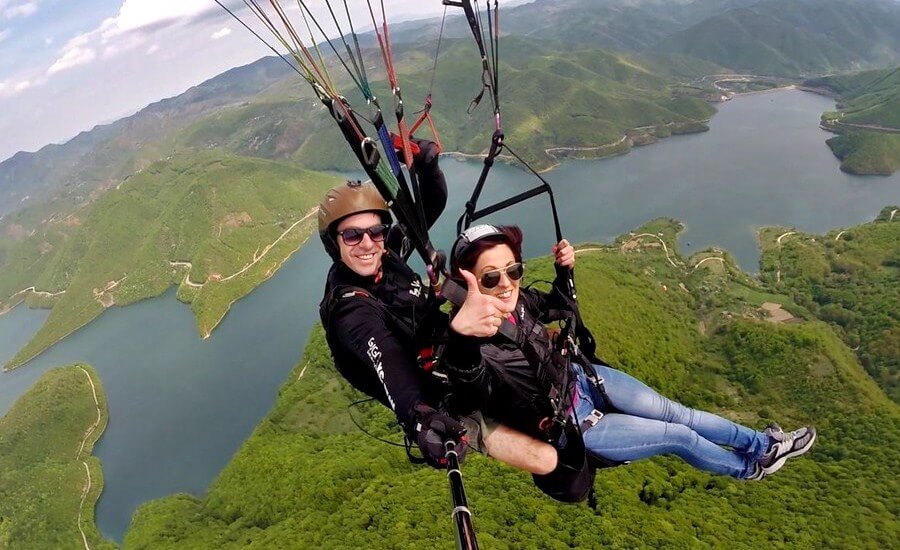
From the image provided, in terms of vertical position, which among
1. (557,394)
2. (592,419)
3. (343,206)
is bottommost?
(592,419)

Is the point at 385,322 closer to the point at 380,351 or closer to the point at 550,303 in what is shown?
the point at 380,351

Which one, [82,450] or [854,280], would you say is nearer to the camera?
[854,280]

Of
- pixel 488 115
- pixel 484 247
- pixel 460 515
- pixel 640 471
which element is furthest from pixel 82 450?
pixel 488 115

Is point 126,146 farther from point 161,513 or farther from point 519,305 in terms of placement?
point 519,305

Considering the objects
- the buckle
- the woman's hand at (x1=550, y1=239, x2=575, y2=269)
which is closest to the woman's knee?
the buckle

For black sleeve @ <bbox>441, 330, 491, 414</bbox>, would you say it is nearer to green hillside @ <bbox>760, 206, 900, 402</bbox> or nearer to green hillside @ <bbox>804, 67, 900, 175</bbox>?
green hillside @ <bbox>760, 206, 900, 402</bbox>

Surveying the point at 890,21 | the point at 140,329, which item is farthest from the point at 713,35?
the point at 140,329
